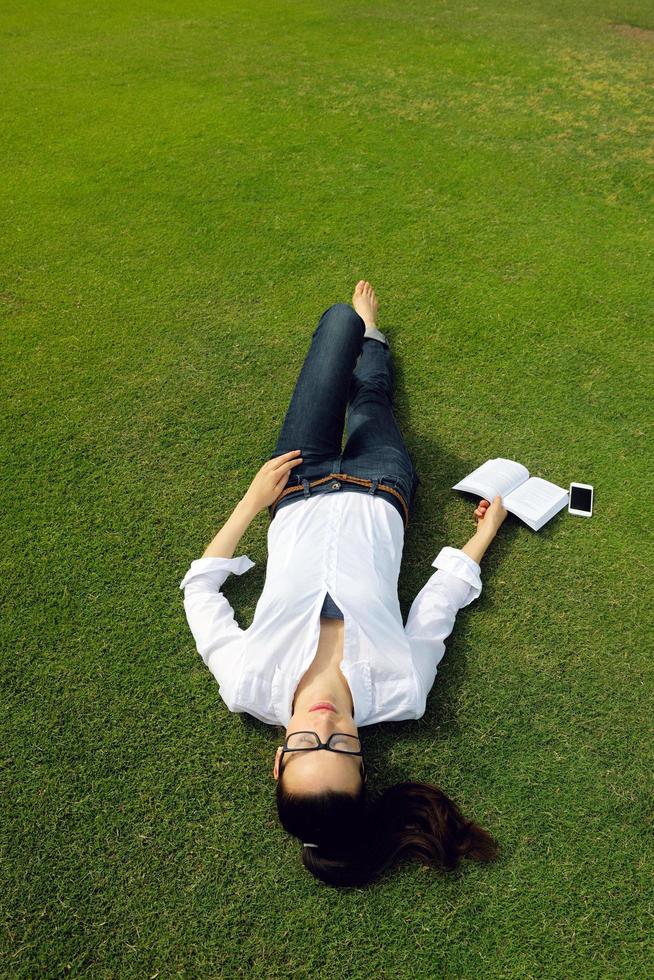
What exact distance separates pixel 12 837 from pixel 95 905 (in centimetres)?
44

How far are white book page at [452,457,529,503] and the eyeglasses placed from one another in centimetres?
161

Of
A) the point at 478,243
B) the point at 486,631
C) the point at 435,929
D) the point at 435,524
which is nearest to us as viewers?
the point at 435,929

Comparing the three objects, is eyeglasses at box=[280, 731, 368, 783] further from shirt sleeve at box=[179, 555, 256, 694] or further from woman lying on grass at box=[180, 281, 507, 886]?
shirt sleeve at box=[179, 555, 256, 694]

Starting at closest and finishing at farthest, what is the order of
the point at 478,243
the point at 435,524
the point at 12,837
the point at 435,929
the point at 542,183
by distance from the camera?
the point at 435,929 < the point at 12,837 < the point at 435,524 < the point at 478,243 < the point at 542,183

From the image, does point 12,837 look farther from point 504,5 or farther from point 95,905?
point 504,5

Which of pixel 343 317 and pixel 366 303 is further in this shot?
pixel 366 303

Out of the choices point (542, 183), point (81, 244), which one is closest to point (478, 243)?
point (542, 183)

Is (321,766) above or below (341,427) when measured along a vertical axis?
below

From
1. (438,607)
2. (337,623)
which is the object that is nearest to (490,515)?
(438,607)

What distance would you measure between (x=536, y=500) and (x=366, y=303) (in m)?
1.69

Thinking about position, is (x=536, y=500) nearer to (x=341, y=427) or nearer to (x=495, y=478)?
(x=495, y=478)

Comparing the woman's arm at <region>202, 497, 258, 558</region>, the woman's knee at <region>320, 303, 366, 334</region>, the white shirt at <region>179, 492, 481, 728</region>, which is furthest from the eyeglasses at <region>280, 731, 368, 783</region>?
the woman's knee at <region>320, 303, 366, 334</region>

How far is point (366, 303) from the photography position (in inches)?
180

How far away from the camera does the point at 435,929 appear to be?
2641 millimetres
